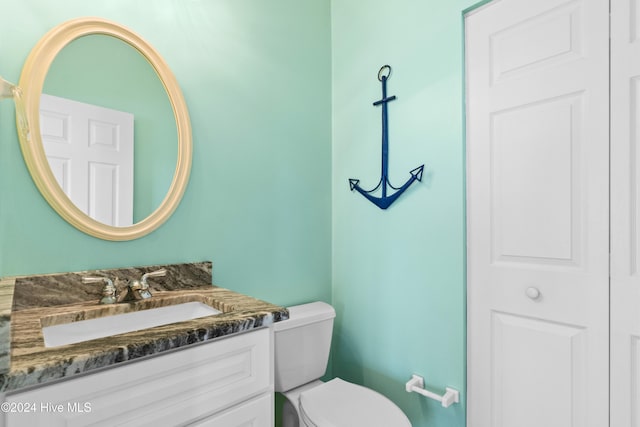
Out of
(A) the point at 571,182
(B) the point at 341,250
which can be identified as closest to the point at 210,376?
(B) the point at 341,250

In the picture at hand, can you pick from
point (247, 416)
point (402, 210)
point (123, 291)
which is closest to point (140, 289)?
point (123, 291)

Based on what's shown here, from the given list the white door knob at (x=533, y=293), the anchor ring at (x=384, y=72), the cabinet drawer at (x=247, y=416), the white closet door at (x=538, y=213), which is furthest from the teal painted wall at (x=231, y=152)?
the white door knob at (x=533, y=293)

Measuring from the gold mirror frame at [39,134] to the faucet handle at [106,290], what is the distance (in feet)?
0.48

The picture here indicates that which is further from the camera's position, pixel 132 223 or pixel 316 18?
pixel 316 18

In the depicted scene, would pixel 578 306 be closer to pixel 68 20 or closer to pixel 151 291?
pixel 151 291

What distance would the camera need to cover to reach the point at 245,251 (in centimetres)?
161

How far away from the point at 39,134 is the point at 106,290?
54 cm

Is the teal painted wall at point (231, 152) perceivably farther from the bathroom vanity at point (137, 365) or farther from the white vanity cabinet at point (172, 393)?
the white vanity cabinet at point (172, 393)

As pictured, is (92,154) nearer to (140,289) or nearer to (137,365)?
(140,289)

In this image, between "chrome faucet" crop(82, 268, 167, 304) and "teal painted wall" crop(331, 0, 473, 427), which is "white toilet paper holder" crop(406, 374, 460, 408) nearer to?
"teal painted wall" crop(331, 0, 473, 427)

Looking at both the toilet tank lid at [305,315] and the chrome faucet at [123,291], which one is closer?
the chrome faucet at [123,291]

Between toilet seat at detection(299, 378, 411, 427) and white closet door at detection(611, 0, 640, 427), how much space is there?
2.30 feet

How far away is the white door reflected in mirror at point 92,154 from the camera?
1.14 meters

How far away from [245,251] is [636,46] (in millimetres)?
1576
